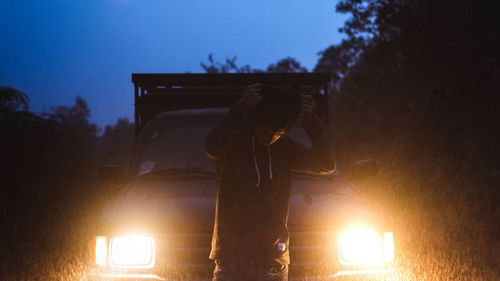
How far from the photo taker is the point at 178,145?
225 inches

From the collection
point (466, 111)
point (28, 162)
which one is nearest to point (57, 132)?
point (28, 162)

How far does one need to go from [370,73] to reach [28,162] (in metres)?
22.3

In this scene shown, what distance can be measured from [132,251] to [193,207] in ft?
1.54

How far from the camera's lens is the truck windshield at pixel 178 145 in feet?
18.1

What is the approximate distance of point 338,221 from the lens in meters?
4.23

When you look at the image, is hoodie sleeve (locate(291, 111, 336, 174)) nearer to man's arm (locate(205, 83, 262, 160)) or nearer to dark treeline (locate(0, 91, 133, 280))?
man's arm (locate(205, 83, 262, 160))

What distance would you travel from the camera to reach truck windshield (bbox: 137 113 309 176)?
551 cm

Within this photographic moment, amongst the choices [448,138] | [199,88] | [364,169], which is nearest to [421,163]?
→ [448,138]

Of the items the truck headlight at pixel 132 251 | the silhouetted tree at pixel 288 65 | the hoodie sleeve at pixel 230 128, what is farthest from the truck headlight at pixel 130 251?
the silhouetted tree at pixel 288 65

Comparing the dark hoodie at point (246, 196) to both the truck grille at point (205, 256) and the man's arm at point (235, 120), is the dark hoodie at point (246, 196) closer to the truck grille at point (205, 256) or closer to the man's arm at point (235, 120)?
the man's arm at point (235, 120)

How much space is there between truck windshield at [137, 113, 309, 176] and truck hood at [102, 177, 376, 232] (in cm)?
55

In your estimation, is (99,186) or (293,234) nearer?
(293,234)

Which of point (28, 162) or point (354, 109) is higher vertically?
point (354, 109)

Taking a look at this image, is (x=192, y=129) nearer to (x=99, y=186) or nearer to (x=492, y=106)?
(x=492, y=106)
